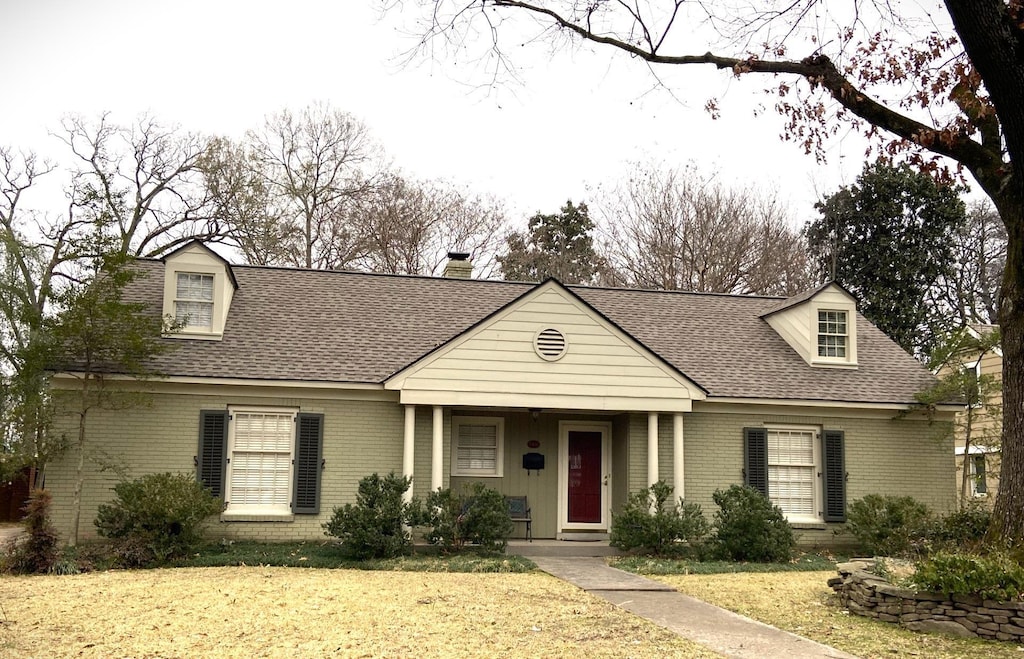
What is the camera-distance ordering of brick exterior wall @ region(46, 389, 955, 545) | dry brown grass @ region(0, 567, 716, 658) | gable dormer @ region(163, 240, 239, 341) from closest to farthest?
dry brown grass @ region(0, 567, 716, 658), brick exterior wall @ region(46, 389, 955, 545), gable dormer @ region(163, 240, 239, 341)

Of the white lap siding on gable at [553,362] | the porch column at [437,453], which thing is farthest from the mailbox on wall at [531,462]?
the porch column at [437,453]

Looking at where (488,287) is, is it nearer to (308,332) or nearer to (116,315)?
(308,332)

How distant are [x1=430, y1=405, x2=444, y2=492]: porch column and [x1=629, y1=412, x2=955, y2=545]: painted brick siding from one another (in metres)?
3.48

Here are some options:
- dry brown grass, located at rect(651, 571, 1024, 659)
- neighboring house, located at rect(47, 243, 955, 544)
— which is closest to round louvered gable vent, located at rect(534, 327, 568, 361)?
neighboring house, located at rect(47, 243, 955, 544)

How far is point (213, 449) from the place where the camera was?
1505cm

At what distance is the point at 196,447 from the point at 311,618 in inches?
267

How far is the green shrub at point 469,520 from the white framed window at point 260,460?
2.80 meters

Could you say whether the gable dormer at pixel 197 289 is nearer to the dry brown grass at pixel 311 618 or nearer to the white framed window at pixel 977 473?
the dry brown grass at pixel 311 618

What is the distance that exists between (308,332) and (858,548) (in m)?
10.7

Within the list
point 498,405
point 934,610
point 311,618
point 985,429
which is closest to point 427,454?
point 498,405

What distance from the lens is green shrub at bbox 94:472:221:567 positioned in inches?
508

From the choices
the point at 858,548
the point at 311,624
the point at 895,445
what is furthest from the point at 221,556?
the point at 895,445

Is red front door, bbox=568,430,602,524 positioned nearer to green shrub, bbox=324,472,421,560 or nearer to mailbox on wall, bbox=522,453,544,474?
mailbox on wall, bbox=522,453,544,474

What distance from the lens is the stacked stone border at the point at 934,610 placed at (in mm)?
8922
